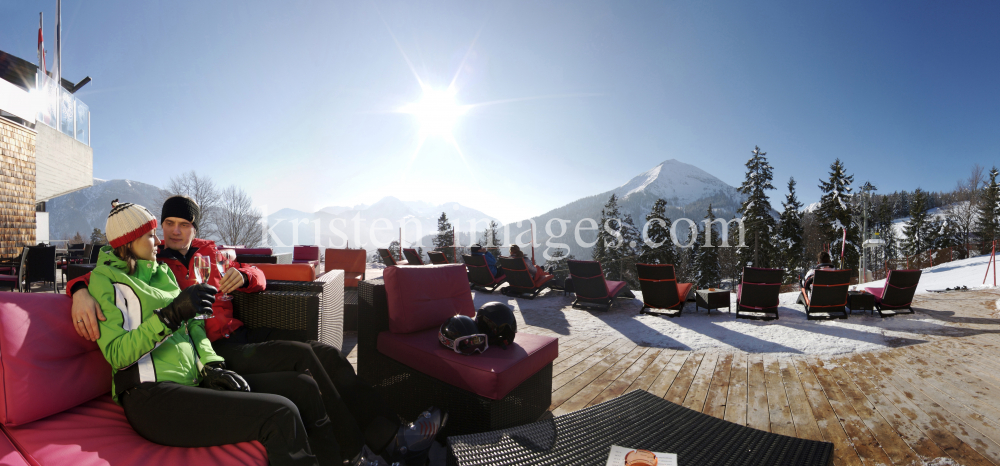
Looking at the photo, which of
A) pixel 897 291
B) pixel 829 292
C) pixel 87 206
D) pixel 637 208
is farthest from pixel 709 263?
pixel 87 206

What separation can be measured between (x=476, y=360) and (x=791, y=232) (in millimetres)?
29466

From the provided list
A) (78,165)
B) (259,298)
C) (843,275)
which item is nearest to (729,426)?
(259,298)

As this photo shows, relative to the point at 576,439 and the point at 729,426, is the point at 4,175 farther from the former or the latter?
the point at 729,426

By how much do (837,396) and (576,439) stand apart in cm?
234

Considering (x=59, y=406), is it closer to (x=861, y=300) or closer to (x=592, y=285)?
(x=592, y=285)

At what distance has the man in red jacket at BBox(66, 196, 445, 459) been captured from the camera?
1.59 meters

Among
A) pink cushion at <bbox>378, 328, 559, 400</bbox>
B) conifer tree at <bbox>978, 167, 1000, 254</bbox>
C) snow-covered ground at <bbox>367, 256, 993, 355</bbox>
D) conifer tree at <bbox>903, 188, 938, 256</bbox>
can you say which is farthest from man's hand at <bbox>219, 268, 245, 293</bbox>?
conifer tree at <bbox>903, 188, 938, 256</bbox>

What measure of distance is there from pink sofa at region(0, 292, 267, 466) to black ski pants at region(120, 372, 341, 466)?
36 mm

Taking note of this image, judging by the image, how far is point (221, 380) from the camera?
4.60 ft

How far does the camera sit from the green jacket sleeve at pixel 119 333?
1252 mm

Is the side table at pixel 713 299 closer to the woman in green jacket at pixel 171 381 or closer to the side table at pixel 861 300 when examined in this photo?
the side table at pixel 861 300

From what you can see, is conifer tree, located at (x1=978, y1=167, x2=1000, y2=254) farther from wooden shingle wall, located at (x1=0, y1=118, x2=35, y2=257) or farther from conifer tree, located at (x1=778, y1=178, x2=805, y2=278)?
wooden shingle wall, located at (x1=0, y1=118, x2=35, y2=257)

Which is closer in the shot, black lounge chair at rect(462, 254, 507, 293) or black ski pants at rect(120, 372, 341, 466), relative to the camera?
black ski pants at rect(120, 372, 341, 466)

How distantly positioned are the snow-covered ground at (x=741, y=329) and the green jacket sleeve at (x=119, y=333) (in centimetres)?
382
